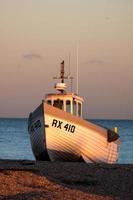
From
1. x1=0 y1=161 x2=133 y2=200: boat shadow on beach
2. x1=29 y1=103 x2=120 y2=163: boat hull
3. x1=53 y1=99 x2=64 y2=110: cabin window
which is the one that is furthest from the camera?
x1=53 y1=99 x2=64 y2=110: cabin window

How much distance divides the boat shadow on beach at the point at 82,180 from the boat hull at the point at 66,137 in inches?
96.2

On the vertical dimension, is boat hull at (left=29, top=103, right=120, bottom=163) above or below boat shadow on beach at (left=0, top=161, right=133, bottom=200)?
above

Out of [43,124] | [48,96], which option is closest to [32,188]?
[43,124]

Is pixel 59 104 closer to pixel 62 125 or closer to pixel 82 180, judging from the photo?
pixel 62 125

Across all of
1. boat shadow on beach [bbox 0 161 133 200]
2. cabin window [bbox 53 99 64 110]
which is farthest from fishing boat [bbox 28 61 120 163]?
boat shadow on beach [bbox 0 161 133 200]

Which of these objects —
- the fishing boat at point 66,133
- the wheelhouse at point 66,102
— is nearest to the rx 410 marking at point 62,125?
the fishing boat at point 66,133

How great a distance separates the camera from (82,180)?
22.7m

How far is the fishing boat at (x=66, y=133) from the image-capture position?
30.4 meters

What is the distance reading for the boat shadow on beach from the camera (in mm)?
19470

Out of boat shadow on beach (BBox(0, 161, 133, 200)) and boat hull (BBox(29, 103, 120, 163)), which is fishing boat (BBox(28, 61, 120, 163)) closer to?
boat hull (BBox(29, 103, 120, 163))

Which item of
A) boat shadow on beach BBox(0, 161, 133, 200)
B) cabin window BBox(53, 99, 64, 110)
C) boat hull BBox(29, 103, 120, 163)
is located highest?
cabin window BBox(53, 99, 64, 110)

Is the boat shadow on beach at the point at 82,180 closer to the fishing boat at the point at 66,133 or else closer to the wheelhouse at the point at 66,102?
the fishing boat at the point at 66,133

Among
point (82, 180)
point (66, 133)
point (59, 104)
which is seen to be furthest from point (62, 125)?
point (82, 180)

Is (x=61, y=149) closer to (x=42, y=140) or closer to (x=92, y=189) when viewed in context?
(x=42, y=140)
